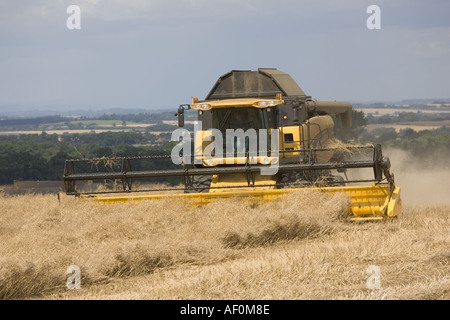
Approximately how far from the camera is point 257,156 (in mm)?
12258

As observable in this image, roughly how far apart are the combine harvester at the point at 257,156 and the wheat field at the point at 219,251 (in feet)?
1.32

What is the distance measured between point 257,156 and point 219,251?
3816 millimetres

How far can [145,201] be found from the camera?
10773mm

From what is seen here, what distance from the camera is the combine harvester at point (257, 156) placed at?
10867 millimetres
